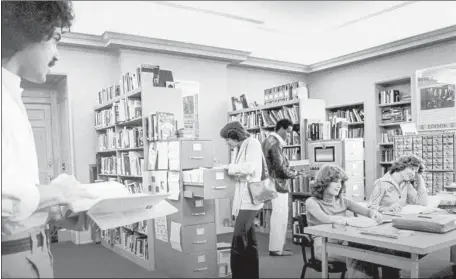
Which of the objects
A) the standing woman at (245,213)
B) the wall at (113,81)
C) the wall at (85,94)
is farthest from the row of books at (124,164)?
the standing woman at (245,213)

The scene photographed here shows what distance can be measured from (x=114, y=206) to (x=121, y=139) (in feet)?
13.2

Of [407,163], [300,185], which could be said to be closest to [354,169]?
[300,185]

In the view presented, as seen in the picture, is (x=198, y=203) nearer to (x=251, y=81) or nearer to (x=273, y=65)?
(x=251, y=81)

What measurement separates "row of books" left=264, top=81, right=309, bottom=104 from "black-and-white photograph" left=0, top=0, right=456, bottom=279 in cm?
3

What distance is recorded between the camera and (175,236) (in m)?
3.57

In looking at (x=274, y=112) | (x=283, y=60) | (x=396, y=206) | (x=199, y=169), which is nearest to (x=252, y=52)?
(x=283, y=60)

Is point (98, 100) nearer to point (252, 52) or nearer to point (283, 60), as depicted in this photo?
point (252, 52)

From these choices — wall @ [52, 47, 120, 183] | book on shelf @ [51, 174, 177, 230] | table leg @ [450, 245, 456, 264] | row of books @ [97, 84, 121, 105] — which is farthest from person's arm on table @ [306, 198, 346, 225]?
wall @ [52, 47, 120, 183]

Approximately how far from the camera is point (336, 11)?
16.4 ft

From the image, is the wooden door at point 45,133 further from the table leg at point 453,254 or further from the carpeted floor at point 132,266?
the table leg at point 453,254

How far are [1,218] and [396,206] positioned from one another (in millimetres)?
2973

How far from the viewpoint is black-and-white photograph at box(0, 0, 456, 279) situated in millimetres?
822

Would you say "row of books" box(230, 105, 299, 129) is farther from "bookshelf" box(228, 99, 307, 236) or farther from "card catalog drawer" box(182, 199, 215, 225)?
"card catalog drawer" box(182, 199, 215, 225)

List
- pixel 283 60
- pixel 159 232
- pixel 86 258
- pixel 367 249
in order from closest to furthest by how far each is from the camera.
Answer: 1. pixel 367 249
2. pixel 159 232
3. pixel 86 258
4. pixel 283 60
